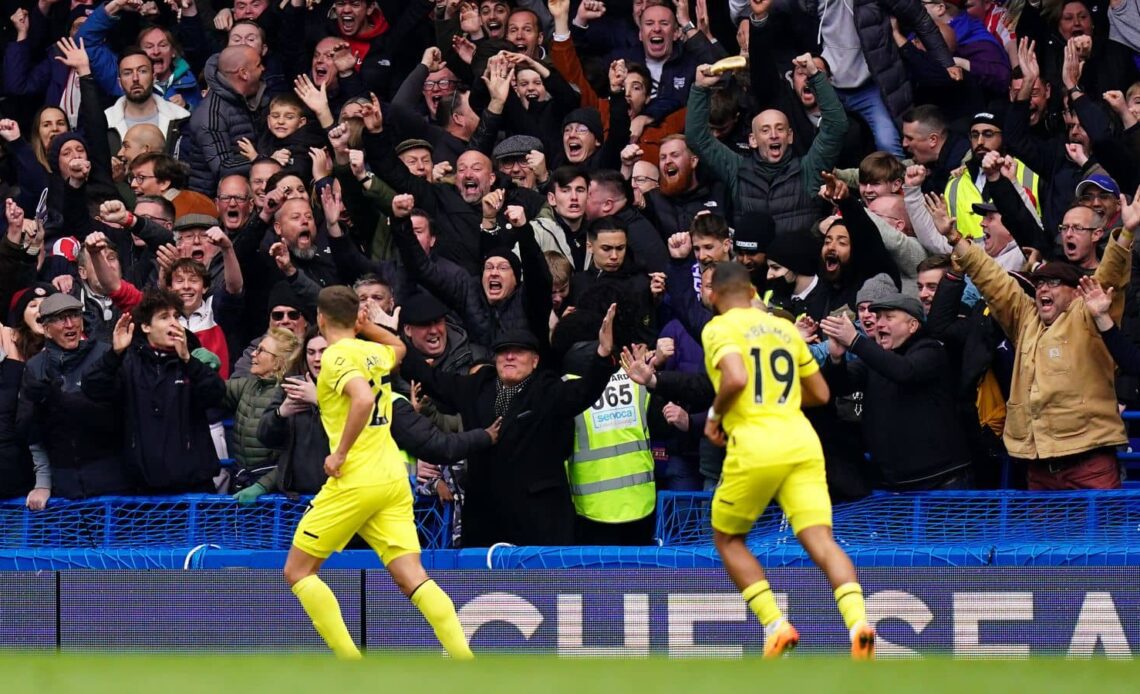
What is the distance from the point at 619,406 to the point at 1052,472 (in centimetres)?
252

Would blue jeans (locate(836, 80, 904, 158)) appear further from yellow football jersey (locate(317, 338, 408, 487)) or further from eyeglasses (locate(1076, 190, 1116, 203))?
yellow football jersey (locate(317, 338, 408, 487))

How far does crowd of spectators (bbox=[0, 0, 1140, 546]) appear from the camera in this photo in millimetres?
11195

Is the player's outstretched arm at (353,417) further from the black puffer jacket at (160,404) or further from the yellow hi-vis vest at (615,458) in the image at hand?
the black puffer jacket at (160,404)

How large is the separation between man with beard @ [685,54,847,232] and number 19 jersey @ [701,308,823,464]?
372 cm

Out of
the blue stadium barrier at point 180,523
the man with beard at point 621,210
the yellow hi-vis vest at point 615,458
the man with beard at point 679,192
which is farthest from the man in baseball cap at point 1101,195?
the blue stadium barrier at point 180,523

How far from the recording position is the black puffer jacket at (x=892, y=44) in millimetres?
14008

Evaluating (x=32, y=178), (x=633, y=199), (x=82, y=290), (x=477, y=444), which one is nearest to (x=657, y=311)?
(x=633, y=199)

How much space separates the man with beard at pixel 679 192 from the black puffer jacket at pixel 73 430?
3772 millimetres

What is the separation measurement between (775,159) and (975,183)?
132 cm

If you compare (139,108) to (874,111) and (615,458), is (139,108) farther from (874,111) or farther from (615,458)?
(615,458)

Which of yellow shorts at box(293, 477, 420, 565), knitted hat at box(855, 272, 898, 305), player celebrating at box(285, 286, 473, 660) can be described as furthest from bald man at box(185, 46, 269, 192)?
yellow shorts at box(293, 477, 420, 565)

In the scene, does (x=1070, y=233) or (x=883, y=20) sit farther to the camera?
(x=883, y=20)

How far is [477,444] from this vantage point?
1095cm

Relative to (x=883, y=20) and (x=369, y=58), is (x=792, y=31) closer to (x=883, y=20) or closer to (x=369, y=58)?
(x=883, y=20)
